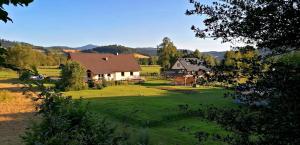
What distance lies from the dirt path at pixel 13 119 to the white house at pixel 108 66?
24.4 m

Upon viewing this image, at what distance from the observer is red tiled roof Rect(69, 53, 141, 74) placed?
64.2 meters

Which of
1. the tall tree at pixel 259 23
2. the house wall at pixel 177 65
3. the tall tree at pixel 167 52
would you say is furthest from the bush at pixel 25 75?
the tall tree at pixel 167 52

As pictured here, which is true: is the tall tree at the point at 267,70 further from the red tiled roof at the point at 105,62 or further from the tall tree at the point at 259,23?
the red tiled roof at the point at 105,62

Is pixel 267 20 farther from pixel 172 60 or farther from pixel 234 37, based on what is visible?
pixel 172 60

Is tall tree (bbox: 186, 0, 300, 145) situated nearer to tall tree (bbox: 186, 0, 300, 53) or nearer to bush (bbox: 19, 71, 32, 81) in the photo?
tall tree (bbox: 186, 0, 300, 53)

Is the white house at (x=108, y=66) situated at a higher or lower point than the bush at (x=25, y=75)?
higher

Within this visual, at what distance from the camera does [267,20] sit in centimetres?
429

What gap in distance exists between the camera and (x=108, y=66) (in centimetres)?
6738

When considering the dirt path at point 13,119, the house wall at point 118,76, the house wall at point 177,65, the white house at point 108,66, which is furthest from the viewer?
the house wall at point 177,65

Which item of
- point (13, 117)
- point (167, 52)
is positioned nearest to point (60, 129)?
point (13, 117)

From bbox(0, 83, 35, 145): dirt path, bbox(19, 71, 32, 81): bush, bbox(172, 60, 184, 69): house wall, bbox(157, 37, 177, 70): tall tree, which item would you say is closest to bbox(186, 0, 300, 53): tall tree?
bbox(19, 71, 32, 81): bush

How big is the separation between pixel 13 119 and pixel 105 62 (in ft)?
135

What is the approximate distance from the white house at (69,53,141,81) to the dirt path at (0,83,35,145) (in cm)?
2440

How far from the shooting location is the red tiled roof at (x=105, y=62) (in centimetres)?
6419
